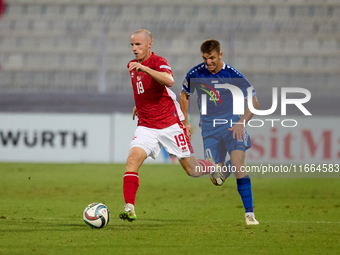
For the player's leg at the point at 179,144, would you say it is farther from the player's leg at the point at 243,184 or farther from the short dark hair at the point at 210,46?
the short dark hair at the point at 210,46

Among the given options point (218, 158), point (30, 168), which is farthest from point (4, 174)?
point (218, 158)

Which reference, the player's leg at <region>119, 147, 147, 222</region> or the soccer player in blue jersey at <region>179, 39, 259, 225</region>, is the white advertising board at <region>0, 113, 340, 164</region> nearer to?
the soccer player in blue jersey at <region>179, 39, 259, 225</region>

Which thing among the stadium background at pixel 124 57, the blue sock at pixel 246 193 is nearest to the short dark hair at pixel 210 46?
the blue sock at pixel 246 193

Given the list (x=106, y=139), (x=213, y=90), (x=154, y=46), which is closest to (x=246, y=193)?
(x=213, y=90)

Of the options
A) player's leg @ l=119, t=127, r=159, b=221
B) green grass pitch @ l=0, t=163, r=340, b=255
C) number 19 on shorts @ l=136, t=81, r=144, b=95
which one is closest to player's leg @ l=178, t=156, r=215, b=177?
player's leg @ l=119, t=127, r=159, b=221

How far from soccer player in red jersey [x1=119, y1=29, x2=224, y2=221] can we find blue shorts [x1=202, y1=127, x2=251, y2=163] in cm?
40

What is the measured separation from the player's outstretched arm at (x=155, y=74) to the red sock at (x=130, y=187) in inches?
37.2

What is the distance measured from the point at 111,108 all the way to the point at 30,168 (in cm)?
330

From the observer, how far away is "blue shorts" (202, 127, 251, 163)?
5.85 meters

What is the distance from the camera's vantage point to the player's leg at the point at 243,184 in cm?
571

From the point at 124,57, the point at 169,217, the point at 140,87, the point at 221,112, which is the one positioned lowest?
the point at 169,217

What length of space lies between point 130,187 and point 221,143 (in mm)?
1364

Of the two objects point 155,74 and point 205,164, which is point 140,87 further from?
point 205,164

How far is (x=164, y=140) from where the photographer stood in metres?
5.73
